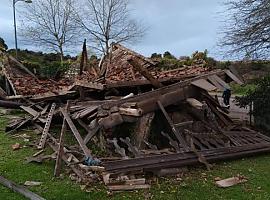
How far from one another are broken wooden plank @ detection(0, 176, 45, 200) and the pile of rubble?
1126mm

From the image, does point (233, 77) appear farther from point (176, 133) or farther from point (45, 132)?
point (45, 132)

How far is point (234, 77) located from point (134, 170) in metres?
5.27

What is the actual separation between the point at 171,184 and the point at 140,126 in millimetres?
2414

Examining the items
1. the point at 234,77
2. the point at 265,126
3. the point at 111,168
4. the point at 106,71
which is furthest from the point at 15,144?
the point at 265,126

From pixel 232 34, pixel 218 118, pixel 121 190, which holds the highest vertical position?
pixel 232 34

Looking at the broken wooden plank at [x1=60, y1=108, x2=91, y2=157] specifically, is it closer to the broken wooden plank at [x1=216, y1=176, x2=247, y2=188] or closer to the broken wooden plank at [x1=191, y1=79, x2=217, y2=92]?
the broken wooden plank at [x1=216, y1=176, x2=247, y2=188]

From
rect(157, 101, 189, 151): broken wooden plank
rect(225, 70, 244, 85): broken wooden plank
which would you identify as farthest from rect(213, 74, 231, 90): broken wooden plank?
rect(157, 101, 189, 151): broken wooden plank

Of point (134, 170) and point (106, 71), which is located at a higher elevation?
point (106, 71)

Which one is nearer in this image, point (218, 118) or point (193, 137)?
point (193, 137)

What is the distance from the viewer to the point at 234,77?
11781 millimetres

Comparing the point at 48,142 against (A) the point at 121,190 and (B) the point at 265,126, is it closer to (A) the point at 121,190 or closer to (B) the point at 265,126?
(A) the point at 121,190

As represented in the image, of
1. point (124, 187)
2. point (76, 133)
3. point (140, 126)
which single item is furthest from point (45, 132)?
point (124, 187)

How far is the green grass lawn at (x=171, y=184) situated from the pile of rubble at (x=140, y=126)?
25 cm

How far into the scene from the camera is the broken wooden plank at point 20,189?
691cm
